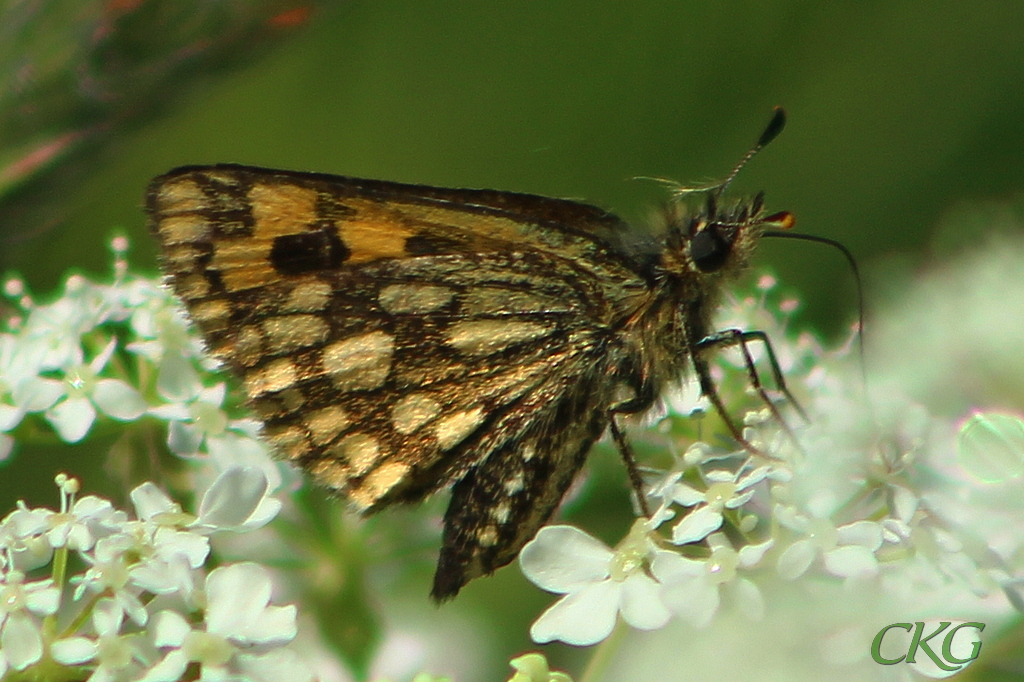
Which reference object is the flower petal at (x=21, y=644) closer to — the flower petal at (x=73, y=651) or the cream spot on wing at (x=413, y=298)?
the flower petal at (x=73, y=651)

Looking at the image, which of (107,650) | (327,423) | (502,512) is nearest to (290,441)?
(327,423)

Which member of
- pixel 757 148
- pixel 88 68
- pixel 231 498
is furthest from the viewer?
pixel 88 68

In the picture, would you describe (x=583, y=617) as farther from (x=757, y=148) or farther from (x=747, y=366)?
(x=757, y=148)

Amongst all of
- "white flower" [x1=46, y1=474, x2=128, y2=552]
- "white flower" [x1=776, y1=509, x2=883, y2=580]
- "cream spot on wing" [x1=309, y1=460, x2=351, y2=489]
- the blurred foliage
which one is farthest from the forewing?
the blurred foliage

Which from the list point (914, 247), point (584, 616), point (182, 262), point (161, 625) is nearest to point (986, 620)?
point (584, 616)

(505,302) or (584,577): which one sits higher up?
(505,302)

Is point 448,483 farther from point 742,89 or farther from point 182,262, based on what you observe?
point 742,89
